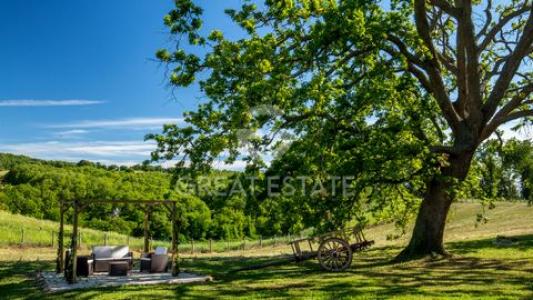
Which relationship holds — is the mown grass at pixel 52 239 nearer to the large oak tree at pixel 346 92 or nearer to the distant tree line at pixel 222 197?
the distant tree line at pixel 222 197

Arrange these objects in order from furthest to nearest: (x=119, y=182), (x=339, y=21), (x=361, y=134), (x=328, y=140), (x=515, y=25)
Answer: (x=119, y=182) < (x=515, y=25) < (x=361, y=134) < (x=328, y=140) < (x=339, y=21)

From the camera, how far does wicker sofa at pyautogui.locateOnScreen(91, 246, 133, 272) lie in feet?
68.8

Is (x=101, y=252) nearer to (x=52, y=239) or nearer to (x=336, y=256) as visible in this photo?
(x=336, y=256)

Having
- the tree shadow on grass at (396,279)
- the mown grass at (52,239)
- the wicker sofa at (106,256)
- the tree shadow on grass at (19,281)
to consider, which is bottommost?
the tree shadow on grass at (396,279)

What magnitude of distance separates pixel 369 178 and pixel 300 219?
2.68m

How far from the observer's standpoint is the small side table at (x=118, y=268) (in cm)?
1989

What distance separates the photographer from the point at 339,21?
53.4 ft

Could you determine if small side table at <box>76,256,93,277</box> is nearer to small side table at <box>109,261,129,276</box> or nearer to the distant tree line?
small side table at <box>109,261,129,276</box>

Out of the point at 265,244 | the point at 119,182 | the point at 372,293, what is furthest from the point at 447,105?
the point at 119,182

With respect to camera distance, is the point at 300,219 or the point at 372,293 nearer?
the point at 372,293

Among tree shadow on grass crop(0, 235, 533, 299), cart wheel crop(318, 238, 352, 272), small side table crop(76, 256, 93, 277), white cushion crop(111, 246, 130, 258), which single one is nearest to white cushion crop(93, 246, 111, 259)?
white cushion crop(111, 246, 130, 258)

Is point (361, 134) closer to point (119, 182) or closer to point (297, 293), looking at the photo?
point (297, 293)

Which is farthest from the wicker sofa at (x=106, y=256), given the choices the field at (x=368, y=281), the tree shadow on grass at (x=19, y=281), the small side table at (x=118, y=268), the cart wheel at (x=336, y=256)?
the cart wheel at (x=336, y=256)

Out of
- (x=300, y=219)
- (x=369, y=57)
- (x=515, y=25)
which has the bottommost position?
(x=300, y=219)
